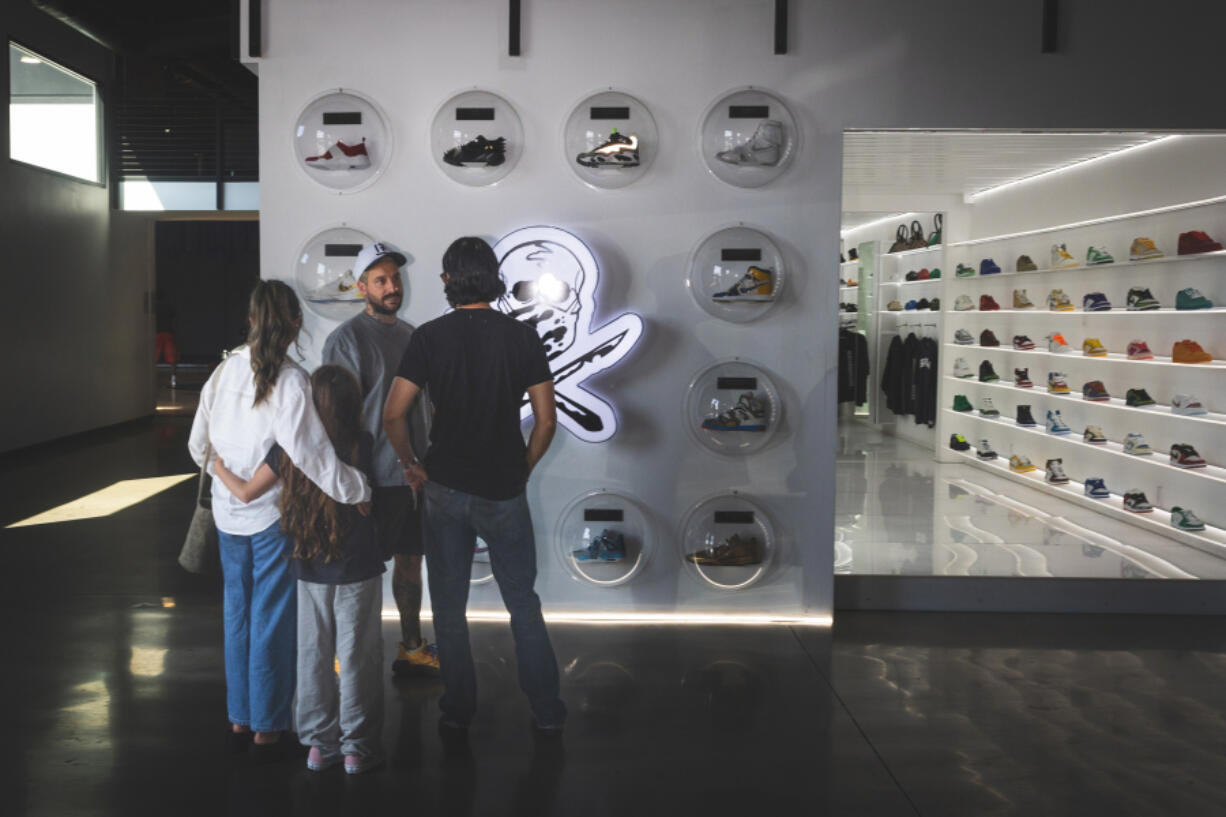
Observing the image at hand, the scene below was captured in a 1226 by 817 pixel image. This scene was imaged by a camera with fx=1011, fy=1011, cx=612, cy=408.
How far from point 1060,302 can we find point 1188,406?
1.96 meters

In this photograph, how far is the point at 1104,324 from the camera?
787 centimetres

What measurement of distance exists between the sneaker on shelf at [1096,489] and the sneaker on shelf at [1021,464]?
1211 mm

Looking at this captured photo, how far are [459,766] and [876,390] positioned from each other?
10.7m

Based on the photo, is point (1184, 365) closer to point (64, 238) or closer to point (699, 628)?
point (699, 628)

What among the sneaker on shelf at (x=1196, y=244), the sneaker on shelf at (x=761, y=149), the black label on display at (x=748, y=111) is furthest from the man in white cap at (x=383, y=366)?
the sneaker on shelf at (x=1196, y=244)

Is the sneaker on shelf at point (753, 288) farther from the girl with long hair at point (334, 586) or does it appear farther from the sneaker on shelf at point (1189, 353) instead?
the sneaker on shelf at point (1189, 353)

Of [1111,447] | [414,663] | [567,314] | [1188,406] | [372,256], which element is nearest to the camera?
[372,256]

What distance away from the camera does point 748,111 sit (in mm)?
4523

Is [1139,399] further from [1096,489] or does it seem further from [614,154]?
[614,154]

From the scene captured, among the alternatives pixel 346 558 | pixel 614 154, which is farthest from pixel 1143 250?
pixel 346 558

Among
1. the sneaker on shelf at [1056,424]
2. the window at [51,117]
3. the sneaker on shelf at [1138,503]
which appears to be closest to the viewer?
the sneaker on shelf at [1138,503]

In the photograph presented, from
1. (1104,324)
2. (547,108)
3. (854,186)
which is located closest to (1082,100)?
(547,108)

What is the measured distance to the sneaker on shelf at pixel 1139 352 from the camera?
7.01 m

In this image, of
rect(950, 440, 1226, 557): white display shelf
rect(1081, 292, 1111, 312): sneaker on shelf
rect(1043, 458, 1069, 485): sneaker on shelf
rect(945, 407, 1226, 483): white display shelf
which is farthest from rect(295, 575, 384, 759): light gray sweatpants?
rect(1043, 458, 1069, 485): sneaker on shelf
